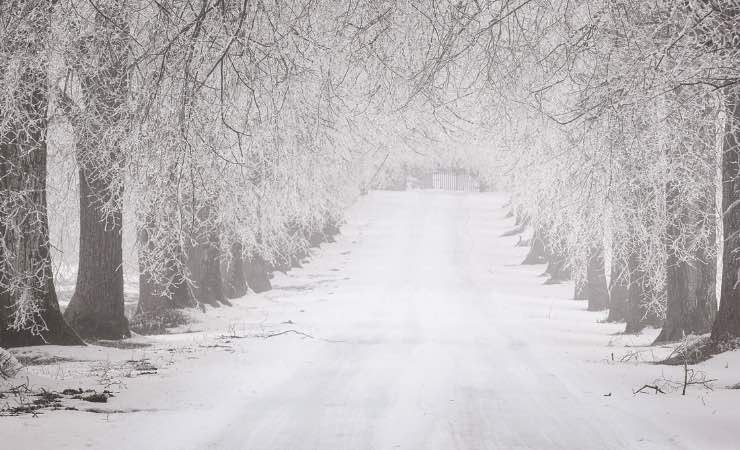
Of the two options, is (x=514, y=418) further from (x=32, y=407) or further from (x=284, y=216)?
(x=284, y=216)

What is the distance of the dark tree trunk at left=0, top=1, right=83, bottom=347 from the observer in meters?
10.2

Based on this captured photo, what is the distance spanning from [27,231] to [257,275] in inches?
569

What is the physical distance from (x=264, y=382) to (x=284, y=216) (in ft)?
31.6

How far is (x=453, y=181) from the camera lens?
80188 mm

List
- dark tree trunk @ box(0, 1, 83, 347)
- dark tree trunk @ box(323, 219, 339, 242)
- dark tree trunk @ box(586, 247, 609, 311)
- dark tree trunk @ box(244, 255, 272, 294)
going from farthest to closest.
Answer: dark tree trunk @ box(323, 219, 339, 242) < dark tree trunk @ box(244, 255, 272, 294) < dark tree trunk @ box(586, 247, 609, 311) < dark tree trunk @ box(0, 1, 83, 347)

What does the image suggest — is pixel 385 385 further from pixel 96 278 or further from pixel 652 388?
pixel 96 278

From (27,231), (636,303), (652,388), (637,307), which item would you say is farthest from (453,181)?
(652,388)

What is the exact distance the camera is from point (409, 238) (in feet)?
134

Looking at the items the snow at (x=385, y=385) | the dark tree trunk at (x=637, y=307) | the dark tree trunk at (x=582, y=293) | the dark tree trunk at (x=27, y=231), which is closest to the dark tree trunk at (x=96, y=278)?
the snow at (x=385, y=385)

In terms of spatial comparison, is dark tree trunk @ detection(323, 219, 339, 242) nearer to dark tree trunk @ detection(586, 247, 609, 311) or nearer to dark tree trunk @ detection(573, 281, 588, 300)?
dark tree trunk @ detection(573, 281, 588, 300)

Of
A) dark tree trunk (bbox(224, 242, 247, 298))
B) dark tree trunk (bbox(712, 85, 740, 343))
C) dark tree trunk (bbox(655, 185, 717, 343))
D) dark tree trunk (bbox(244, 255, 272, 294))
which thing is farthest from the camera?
dark tree trunk (bbox(244, 255, 272, 294))

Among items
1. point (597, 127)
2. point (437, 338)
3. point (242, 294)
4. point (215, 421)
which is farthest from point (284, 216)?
point (215, 421)

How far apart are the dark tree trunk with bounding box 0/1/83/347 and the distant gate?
67.2m

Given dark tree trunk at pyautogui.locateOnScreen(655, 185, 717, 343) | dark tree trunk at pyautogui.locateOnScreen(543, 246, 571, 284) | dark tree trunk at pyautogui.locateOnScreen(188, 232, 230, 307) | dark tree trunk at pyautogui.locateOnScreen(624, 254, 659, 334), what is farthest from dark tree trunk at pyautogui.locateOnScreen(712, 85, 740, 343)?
dark tree trunk at pyautogui.locateOnScreen(543, 246, 571, 284)
